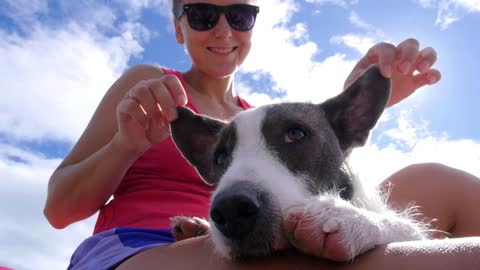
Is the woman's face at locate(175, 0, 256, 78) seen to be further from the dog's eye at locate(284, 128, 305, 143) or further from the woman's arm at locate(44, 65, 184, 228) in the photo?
the dog's eye at locate(284, 128, 305, 143)

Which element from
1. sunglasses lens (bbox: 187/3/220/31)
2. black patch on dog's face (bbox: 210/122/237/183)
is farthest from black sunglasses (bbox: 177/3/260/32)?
black patch on dog's face (bbox: 210/122/237/183)

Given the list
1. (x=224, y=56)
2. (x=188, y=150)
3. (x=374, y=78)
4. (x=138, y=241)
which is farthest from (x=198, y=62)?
(x=138, y=241)

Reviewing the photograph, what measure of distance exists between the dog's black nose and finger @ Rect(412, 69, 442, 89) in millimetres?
1670

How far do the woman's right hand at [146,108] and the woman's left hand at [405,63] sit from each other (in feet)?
3.69

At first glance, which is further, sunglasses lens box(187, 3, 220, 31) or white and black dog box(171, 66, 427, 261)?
sunglasses lens box(187, 3, 220, 31)

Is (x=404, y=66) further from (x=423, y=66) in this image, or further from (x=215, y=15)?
(x=215, y=15)

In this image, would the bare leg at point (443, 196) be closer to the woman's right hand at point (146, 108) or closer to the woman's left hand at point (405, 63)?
the woman's left hand at point (405, 63)

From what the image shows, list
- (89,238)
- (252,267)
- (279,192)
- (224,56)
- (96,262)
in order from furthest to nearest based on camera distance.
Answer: (224,56) < (89,238) < (96,262) < (279,192) < (252,267)

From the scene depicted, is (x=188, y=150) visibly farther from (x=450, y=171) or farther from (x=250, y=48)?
(x=450, y=171)

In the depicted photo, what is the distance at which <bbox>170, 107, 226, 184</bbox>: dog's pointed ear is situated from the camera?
309 centimetres

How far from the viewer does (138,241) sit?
2.48 m

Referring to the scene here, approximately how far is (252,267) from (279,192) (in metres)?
0.40

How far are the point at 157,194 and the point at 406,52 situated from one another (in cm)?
160

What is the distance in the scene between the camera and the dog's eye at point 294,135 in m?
2.74
